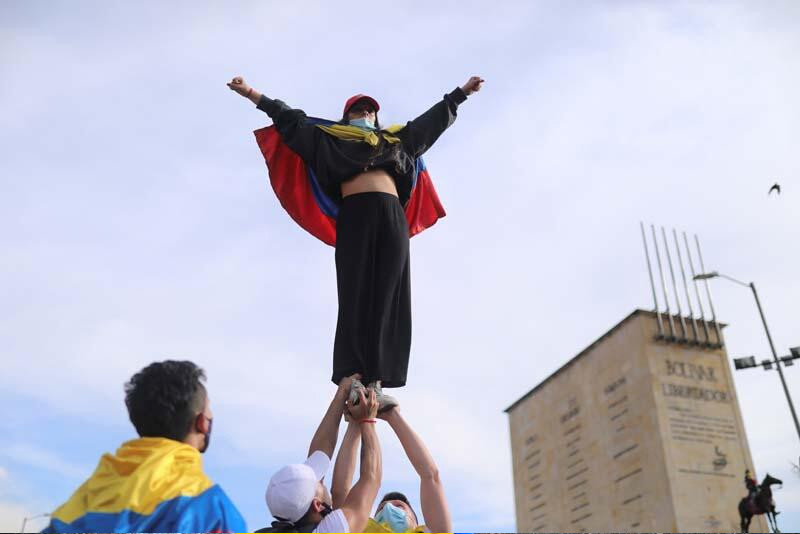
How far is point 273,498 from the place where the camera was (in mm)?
2672

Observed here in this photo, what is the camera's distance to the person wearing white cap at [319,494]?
2662 millimetres

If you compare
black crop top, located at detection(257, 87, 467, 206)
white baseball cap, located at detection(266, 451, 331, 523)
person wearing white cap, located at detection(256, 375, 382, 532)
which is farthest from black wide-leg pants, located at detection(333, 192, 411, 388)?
white baseball cap, located at detection(266, 451, 331, 523)

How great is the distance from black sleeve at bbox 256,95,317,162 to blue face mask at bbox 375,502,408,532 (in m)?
1.98

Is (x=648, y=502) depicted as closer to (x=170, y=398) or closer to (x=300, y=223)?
(x=300, y=223)

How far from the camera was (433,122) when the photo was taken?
394 centimetres

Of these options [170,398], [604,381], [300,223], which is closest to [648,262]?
[604,381]

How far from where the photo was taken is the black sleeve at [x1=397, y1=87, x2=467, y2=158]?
3.91 m

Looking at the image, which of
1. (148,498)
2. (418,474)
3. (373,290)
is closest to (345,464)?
(418,474)

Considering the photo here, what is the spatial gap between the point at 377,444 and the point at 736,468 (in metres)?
19.0

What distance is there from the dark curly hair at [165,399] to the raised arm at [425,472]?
4.15 ft

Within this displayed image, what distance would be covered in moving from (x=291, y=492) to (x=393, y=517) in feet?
3.60

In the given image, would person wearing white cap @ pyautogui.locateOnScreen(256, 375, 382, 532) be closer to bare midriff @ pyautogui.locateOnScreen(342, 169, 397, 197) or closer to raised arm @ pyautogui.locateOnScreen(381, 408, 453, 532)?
raised arm @ pyautogui.locateOnScreen(381, 408, 453, 532)

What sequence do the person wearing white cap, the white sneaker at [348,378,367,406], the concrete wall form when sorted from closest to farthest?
the person wearing white cap < the white sneaker at [348,378,367,406] < the concrete wall

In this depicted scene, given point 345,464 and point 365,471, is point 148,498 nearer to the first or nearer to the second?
point 365,471
